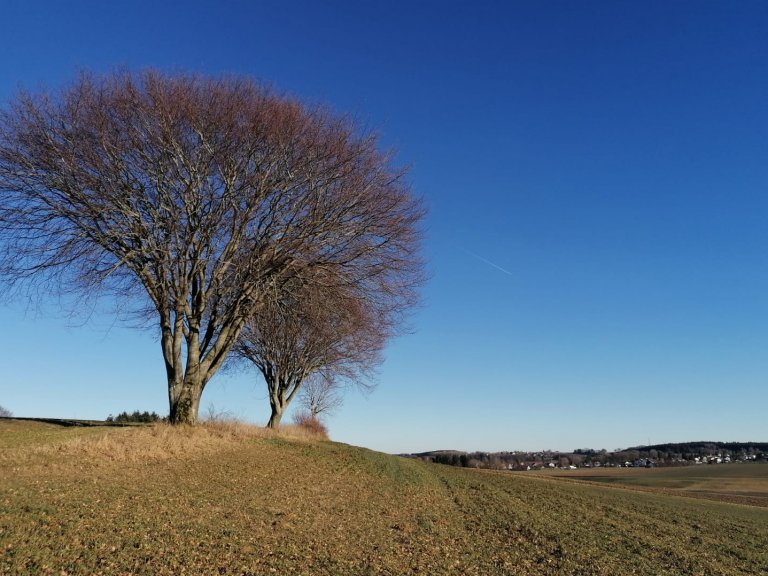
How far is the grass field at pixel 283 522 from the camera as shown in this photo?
7.26m

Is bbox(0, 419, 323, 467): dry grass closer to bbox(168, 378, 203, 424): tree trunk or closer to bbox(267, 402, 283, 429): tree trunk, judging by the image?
bbox(168, 378, 203, 424): tree trunk

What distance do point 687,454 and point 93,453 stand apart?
161708 mm

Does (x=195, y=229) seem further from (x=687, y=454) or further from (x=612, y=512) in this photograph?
(x=687, y=454)

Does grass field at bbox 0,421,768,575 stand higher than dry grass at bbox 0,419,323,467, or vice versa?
dry grass at bbox 0,419,323,467

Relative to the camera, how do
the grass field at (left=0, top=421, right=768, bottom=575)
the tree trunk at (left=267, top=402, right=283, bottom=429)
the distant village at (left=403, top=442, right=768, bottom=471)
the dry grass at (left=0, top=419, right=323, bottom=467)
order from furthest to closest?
the distant village at (left=403, top=442, right=768, bottom=471)
the tree trunk at (left=267, top=402, right=283, bottom=429)
the dry grass at (left=0, top=419, right=323, bottom=467)
the grass field at (left=0, top=421, right=768, bottom=575)

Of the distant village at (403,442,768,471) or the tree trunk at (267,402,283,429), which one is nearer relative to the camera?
the tree trunk at (267,402,283,429)

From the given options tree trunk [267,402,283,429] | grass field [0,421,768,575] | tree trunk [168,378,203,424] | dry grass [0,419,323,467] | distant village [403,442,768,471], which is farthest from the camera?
distant village [403,442,768,471]

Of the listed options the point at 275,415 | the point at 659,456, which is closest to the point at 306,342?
the point at 275,415

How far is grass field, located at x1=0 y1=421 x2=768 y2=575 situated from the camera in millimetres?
7262

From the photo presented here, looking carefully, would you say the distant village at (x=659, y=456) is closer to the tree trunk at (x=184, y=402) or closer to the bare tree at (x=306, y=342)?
the bare tree at (x=306, y=342)

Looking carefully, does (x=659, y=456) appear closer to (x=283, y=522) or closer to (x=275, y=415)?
(x=275, y=415)

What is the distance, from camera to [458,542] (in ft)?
34.1

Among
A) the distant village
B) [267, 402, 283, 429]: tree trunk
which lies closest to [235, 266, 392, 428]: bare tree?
[267, 402, 283, 429]: tree trunk

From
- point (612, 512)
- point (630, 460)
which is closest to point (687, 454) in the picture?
point (630, 460)
